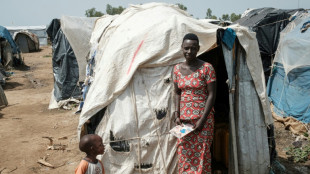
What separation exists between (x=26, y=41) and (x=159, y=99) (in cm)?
2312

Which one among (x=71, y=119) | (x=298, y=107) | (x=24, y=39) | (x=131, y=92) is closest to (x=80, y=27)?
(x=71, y=119)

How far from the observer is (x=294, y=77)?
6.55 m

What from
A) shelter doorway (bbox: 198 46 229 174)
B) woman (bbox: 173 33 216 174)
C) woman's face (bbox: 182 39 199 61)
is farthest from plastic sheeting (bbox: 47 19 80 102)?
woman's face (bbox: 182 39 199 61)

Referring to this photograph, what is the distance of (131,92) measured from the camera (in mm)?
3455

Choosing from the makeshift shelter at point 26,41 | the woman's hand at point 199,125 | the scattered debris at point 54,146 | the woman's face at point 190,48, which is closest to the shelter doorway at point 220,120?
the woman's hand at point 199,125

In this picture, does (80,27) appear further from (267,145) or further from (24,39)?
(24,39)

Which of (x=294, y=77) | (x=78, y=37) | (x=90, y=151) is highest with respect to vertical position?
(x=78, y=37)

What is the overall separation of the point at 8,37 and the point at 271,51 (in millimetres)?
14946

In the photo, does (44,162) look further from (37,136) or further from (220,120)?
(220,120)

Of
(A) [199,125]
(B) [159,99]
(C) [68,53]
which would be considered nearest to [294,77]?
(B) [159,99]

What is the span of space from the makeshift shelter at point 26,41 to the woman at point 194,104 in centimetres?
2271

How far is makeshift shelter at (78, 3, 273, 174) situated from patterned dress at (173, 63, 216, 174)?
341mm

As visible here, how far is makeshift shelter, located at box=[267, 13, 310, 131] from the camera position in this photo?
612 cm

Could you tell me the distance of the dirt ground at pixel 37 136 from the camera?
4.62 m
